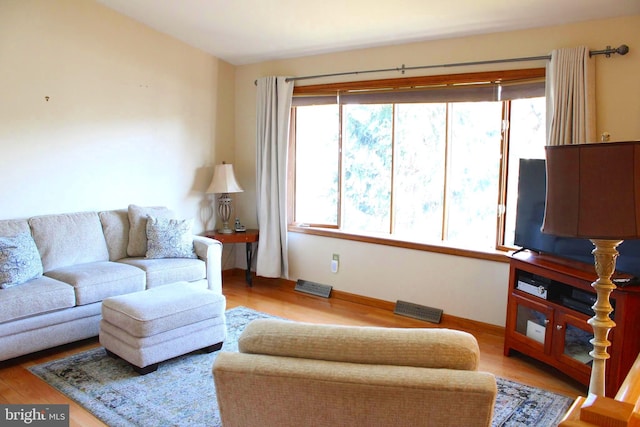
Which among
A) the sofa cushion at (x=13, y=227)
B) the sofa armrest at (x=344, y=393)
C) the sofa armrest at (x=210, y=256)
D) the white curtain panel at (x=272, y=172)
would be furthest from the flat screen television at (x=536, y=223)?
the sofa cushion at (x=13, y=227)

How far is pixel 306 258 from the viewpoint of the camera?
4.93 metres

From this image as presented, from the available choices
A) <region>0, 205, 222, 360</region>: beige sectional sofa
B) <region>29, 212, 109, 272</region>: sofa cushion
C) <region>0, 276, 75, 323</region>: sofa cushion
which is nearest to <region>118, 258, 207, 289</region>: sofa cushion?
<region>0, 205, 222, 360</region>: beige sectional sofa

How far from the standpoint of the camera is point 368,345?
141cm

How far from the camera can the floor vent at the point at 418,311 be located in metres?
4.02

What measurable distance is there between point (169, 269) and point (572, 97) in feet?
10.7

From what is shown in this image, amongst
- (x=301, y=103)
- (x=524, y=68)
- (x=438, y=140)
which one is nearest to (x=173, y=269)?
(x=301, y=103)

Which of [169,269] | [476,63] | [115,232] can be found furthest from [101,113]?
[476,63]

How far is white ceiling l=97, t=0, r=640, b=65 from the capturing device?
325 cm

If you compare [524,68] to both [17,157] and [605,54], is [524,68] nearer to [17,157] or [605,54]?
[605,54]

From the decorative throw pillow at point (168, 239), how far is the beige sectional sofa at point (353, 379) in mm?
2842

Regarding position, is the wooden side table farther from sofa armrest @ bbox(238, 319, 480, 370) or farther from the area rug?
sofa armrest @ bbox(238, 319, 480, 370)

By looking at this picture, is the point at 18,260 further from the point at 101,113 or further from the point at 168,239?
the point at 101,113

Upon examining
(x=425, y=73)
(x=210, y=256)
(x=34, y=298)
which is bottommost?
(x=34, y=298)

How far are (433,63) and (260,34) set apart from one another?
1.59 meters
